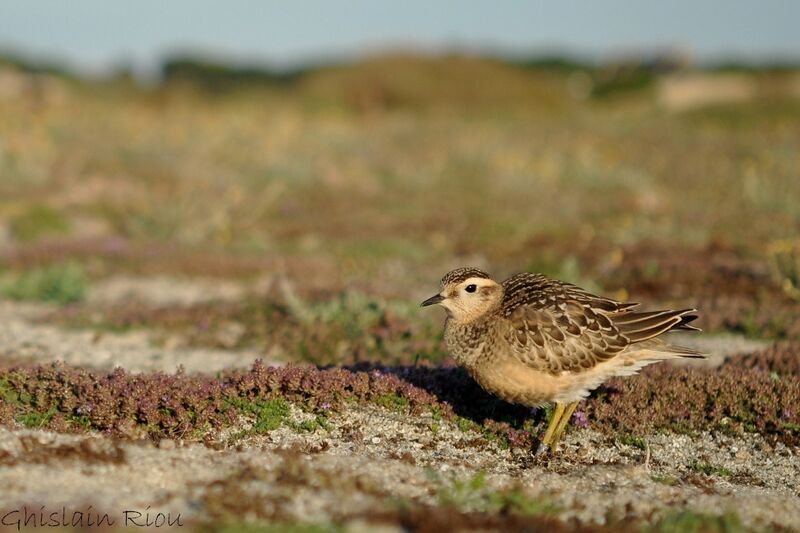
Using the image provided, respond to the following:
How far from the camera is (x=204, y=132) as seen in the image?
89.7ft

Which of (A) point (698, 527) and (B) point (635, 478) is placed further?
(B) point (635, 478)

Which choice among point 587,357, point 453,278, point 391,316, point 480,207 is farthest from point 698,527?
point 480,207

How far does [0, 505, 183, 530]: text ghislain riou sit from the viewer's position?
15.4 feet

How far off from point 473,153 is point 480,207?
252 inches

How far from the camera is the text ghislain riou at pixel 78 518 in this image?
4.69 metres

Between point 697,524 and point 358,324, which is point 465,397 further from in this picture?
point 358,324

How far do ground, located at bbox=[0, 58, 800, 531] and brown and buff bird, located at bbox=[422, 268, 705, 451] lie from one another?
552 mm

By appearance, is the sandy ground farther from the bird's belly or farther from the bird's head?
the bird's head

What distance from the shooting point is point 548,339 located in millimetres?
6527

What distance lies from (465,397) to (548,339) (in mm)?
1242

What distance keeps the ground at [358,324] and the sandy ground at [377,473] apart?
0.03m

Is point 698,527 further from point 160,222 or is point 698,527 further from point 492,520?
point 160,222

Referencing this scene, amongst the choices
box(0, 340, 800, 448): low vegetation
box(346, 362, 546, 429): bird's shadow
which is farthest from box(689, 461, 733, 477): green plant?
box(346, 362, 546, 429): bird's shadow

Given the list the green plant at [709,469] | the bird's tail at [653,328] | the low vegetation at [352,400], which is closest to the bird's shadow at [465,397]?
the low vegetation at [352,400]
